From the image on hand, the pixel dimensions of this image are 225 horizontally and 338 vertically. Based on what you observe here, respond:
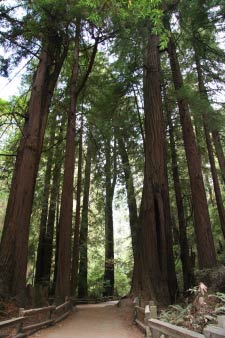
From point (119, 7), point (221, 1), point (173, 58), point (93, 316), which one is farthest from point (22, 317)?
point (173, 58)

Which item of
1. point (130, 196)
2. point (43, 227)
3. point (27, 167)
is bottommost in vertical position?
point (43, 227)

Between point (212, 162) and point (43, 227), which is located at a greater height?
point (212, 162)

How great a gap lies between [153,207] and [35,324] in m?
5.41

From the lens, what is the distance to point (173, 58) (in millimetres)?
14094

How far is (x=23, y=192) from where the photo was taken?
1049 centimetres

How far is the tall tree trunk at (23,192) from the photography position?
967 centimetres

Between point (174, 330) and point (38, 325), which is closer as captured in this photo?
point (174, 330)

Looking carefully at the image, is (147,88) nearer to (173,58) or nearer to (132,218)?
(173,58)

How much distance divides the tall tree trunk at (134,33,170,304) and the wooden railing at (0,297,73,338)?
9.25 feet

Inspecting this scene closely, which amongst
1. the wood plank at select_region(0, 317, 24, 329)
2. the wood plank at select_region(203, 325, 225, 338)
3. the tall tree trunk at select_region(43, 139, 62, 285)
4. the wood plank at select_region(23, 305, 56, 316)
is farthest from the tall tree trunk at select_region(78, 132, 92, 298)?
the wood plank at select_region(203, 325, 225, 338)

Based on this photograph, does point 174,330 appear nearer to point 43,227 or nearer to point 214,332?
point 214,332

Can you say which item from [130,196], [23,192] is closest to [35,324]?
[23,192]

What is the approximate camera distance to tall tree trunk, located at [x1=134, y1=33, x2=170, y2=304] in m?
10.4

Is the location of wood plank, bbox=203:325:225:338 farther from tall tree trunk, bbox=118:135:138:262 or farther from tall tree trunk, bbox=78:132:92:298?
tall tree trunk, bbox=78:132:92:298
